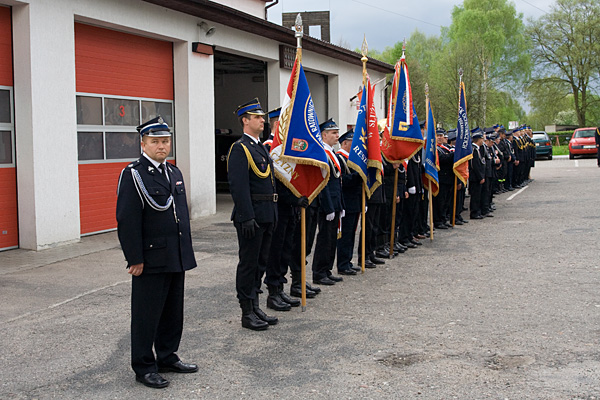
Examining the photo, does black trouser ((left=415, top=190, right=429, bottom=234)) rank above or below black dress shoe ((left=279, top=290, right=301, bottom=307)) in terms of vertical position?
above

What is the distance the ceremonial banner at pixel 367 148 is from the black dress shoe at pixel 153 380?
4815mm

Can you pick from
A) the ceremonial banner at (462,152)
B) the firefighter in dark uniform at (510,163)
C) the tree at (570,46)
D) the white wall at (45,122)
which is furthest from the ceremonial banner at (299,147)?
the tree at (570,46)

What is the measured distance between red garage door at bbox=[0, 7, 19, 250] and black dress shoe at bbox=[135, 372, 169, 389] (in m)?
6.57

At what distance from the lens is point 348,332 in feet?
20.6

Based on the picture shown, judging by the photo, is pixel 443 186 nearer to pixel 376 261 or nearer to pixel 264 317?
pixel 376 261

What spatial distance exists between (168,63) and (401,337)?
998 cm

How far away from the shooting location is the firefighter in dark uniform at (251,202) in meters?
6.27

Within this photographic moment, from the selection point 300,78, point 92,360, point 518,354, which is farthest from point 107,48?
point 518,354

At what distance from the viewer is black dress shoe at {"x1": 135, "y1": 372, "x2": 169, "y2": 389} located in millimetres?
4922

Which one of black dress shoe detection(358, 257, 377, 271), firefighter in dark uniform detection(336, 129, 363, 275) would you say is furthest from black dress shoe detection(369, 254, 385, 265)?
firefighter in dark uniform detection(336, 129, 363, 275)

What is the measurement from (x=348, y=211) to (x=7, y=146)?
17.7 ft

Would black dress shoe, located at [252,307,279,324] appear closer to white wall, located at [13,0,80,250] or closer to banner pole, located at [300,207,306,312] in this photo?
banner pole, located at [300,207,306,312]

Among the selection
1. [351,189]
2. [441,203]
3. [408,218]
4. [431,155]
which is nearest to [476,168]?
[441,203]

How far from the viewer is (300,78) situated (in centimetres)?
757
